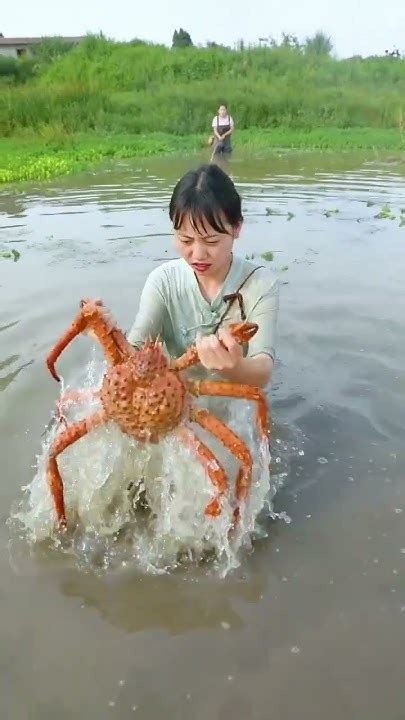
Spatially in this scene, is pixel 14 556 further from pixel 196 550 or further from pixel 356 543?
pixel 356 543

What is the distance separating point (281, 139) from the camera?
21531 millimetres

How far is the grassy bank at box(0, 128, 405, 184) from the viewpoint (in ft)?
53.9

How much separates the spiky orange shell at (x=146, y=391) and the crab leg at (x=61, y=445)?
0.13m

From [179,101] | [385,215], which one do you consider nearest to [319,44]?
[179,101]

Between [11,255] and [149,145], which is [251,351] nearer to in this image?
[11,255]

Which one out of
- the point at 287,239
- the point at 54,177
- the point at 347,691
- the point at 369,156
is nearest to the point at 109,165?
the point at 54,177

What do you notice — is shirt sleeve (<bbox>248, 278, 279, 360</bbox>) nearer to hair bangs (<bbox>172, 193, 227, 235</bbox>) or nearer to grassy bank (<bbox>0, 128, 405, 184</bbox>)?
hair bangs (<bbox>172, 193, 227, 235</bbox>)

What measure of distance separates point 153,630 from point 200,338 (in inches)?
46.0

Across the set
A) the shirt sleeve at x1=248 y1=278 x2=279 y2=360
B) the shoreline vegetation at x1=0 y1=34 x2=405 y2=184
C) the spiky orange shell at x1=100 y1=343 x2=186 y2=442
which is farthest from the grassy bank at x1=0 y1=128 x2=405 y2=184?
the spiky orange shell at x1=100 y1=343 x2=186 y2=442

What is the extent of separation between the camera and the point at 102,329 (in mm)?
2992

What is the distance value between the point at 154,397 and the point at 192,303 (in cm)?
93

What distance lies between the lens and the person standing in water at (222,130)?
16203 millimetres

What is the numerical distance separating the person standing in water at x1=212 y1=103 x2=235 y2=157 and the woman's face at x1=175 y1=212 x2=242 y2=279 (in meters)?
13.7

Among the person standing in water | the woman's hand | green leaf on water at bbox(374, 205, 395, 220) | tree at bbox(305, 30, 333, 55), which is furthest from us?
tree at bbox(305, 30, 333, 55)
